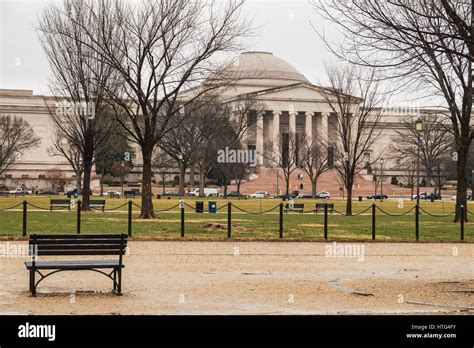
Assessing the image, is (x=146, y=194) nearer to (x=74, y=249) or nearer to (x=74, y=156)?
(x=74, y=249)

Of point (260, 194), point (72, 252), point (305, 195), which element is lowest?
point (305, 195)

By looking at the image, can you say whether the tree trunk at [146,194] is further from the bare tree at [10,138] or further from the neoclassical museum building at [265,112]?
the neoclassical museum building at [265,112]

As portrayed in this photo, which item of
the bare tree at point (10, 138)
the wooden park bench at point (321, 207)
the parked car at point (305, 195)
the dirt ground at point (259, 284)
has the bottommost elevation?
the parked car at point (305, 195)

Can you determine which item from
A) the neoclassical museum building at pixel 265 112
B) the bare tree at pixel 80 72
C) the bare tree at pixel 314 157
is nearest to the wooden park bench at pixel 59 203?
the bare tree at pixel 80 72

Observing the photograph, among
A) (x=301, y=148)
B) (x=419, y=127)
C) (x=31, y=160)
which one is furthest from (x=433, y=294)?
(x=31, y=160)

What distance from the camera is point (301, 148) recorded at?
94312 mm

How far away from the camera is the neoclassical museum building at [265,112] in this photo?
387ft

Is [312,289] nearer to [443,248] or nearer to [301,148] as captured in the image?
[443,248]

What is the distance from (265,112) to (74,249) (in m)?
105

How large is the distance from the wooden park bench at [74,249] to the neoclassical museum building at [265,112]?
9705cm

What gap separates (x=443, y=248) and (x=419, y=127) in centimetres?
1744

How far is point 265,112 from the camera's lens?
118000 mm

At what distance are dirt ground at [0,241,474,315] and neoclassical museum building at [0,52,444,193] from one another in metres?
90.3

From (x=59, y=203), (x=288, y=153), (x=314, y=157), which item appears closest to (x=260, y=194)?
(x=288, y=153)
